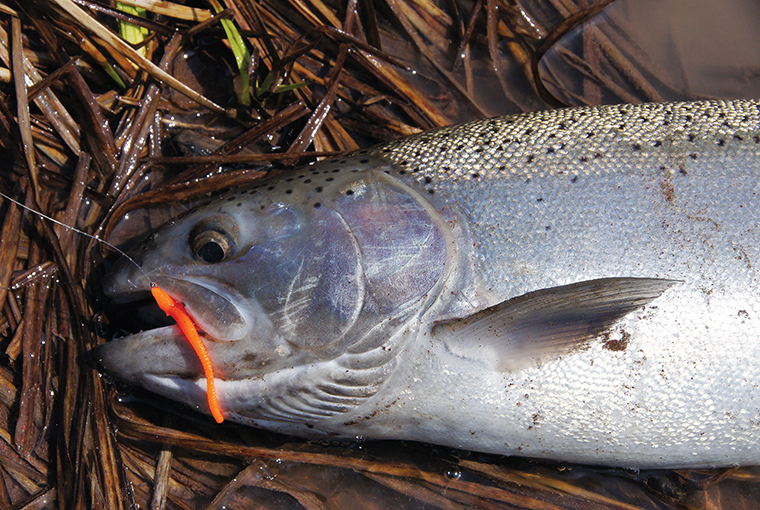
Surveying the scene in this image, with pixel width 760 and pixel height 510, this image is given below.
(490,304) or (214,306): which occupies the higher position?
(490,304)

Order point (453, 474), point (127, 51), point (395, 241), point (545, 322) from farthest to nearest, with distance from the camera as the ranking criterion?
point (127, 51)
point (453, 474)
point (395, 241)
point (545, 322)

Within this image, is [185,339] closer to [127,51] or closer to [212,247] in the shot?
[212,247]

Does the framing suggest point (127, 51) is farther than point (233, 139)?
No

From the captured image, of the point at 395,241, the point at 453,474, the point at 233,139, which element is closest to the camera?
the point at 395,241

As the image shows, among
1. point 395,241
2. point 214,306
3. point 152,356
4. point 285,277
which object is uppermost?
point 395,241

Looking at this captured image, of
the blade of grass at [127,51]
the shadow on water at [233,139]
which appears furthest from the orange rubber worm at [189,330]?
the blade of grass at [127,51]

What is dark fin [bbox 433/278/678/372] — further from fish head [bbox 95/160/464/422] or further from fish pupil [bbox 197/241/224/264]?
fish pupil [bbox 197/241/224/264]

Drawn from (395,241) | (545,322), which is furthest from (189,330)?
(545,322)
